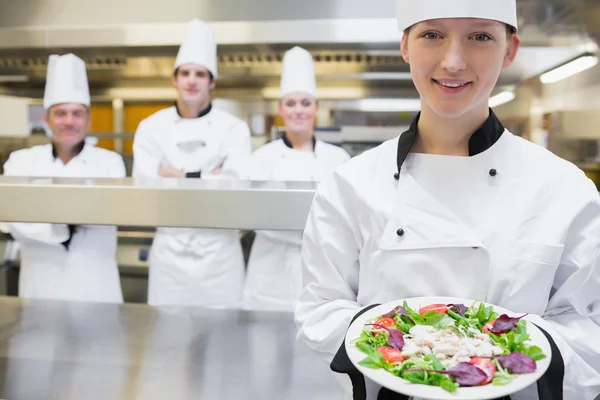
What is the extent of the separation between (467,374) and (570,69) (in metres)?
3.06

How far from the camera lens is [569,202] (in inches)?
26.3

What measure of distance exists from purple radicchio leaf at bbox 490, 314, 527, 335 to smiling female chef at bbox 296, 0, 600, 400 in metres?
0.06

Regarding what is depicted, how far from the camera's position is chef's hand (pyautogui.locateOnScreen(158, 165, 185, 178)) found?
2.33 m

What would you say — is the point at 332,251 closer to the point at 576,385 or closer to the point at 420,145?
the point at 420,145

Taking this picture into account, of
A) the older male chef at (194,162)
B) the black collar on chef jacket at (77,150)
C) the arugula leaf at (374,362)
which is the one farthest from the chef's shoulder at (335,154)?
the arugula leaf at (374,362)

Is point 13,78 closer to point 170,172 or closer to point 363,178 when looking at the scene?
point 170,172

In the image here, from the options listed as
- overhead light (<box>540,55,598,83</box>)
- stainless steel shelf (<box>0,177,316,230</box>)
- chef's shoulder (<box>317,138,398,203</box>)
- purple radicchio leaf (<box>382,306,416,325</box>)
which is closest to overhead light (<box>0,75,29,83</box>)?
stainless steel shelf (<box>0,177,316,230</box>)

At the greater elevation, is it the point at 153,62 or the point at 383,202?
the point at 153,62

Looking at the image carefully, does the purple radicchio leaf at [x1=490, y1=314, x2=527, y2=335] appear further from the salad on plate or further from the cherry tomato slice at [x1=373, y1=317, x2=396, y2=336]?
the cherry tomato slice at [x1=373, y1=317, x2=396, y2=336]

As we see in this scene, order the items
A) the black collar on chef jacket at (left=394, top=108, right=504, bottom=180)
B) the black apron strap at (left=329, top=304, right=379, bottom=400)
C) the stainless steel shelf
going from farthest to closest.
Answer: the stainless steel shelf < the black collar on chef jacket at (left=394, top=108, right=504, bottom=180) < the black apron strap at (left=329, top=304, right=379, bottom=400)

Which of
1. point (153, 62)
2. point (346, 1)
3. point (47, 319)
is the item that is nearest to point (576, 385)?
point (47, 319)

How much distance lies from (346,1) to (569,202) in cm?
253

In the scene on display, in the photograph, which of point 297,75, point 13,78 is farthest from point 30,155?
point 297,75

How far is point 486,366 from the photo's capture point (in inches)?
21.1
